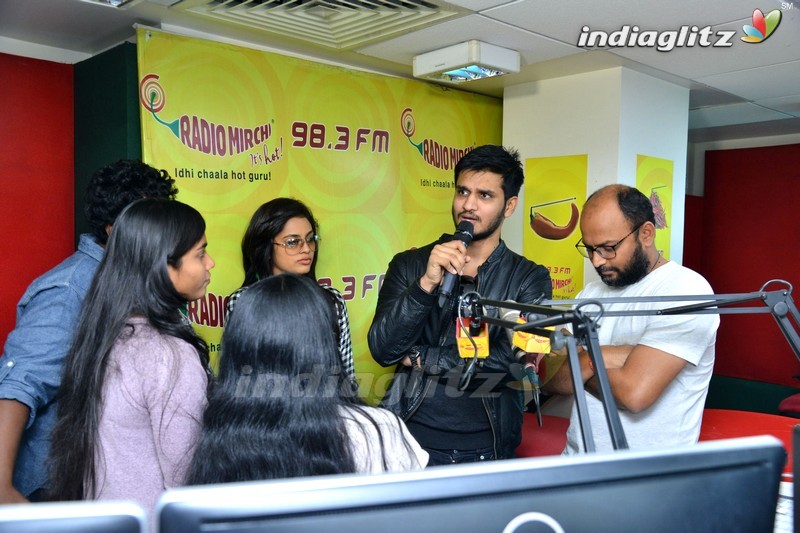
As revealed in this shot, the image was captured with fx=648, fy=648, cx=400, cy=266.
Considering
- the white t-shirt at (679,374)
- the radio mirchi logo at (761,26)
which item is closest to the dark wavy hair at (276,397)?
the white t-shirt at (679,374)

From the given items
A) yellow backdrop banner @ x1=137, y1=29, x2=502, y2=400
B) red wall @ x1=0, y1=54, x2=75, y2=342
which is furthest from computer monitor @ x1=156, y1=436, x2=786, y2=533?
red wall @ x1=0, y1=54, x2=75, y2=342

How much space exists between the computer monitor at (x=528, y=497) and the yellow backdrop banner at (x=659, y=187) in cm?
352

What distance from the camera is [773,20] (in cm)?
286

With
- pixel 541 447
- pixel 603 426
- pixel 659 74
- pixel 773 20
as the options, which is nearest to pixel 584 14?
pixel 773 20

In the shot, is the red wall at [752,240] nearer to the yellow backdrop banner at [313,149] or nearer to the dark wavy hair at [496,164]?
the yellow backdrop banner at [313,149]

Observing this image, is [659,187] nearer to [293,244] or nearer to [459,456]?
[293,244]

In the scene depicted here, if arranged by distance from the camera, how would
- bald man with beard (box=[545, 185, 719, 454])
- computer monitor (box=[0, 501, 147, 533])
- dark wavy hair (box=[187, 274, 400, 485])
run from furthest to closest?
1. bald man with beard (box=[545, 185, 719, 454])
2. dark wavy hair (box=[187, 274, 400, 485])
3. computer monitor (box=[0, 501, 147, 533])

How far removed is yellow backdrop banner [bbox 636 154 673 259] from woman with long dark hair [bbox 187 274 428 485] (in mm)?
3227

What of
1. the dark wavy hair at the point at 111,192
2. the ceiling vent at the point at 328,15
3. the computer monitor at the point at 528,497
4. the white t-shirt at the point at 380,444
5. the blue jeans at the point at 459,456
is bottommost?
the blue jeans at the point at 459,456

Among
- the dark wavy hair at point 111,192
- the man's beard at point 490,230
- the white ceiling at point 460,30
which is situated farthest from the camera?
the white ceiling at point 460,30

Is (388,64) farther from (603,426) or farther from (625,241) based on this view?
(603,426)

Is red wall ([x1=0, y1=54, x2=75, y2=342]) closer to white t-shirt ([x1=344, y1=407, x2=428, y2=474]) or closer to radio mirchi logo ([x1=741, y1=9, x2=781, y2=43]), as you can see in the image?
white t-shirt ([x1=344, y1=407, x2=428, y2=474])

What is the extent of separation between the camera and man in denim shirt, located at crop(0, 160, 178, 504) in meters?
1.54

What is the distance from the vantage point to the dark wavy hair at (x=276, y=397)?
1188mm
